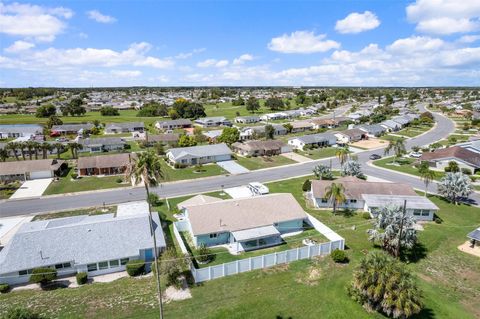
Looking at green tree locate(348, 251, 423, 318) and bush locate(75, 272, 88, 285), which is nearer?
green tree locate(348, 251, 423, 318)

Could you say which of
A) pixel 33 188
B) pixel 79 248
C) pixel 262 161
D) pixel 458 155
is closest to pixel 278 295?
pixel 79 248

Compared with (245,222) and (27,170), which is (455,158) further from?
(27,170)

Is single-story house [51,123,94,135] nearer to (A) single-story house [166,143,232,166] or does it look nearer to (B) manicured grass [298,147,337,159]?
(A) single-story house [166,143,232,166]

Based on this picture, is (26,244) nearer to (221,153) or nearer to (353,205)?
(353,205)

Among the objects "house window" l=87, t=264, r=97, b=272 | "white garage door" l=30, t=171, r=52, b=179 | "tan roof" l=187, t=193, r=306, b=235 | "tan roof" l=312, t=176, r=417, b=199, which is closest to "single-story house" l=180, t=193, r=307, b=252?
"tan roof" l=187, t=193, r=306, b=235

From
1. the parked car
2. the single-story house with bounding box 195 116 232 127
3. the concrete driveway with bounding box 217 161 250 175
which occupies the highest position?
the single-story house with bounding box 195 116 232 127

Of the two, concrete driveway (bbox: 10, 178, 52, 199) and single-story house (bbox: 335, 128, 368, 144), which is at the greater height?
single-story house (bbox: 335, 128, 368, 144)

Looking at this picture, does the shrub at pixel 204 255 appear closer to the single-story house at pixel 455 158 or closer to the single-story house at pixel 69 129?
the single-story house at pixel 455 158

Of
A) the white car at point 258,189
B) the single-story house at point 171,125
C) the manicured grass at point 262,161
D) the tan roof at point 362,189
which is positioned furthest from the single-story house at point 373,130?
the single-story house at point 171,125
